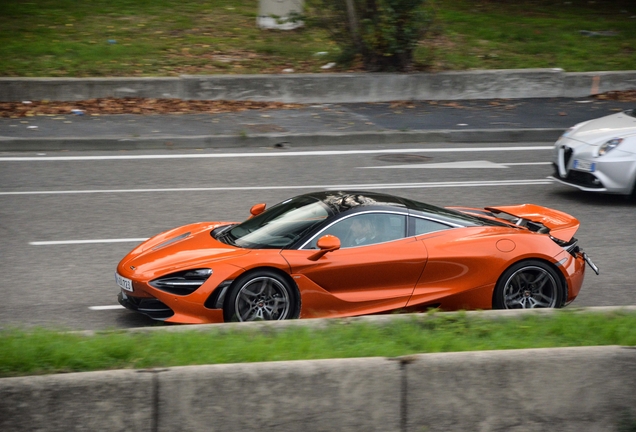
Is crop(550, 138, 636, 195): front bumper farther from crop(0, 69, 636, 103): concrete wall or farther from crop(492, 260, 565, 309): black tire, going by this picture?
crop(0, 69, 636, 103): concrete wall

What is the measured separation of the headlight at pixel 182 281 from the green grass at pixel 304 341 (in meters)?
1.18

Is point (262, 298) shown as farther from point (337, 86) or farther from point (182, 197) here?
point (337, 86)

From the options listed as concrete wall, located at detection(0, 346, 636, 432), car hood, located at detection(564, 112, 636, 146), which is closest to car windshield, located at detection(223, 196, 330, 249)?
concrete wall, located at detection(0, 346, 636, 432)

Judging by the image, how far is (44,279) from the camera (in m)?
8.14

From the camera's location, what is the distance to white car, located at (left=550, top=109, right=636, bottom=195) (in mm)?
10934

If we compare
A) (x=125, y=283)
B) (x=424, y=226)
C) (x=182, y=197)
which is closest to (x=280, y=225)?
(x=424, y=226)

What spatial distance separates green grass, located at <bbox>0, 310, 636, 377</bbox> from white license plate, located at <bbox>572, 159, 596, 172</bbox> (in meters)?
5.54

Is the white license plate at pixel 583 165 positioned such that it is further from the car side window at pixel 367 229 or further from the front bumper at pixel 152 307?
the front bumper at pixel 152 307

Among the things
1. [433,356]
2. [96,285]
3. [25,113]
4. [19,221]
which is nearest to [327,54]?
[25,113]

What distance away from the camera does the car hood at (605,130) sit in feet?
36.4

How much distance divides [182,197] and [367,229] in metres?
5.03

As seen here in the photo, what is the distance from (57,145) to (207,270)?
8.70 meters

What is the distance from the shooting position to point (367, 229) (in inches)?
278

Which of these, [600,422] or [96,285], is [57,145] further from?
[600,422]
